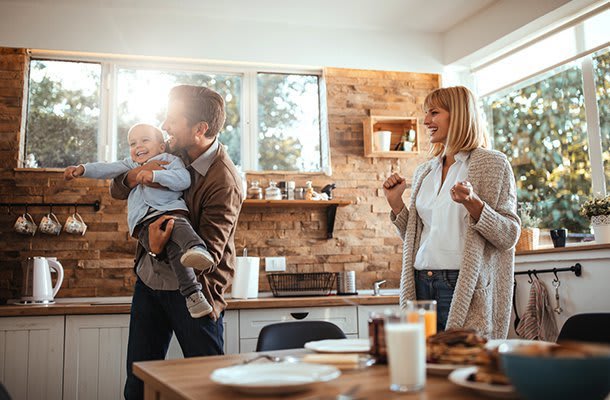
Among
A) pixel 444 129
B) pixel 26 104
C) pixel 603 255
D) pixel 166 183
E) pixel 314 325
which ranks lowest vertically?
pixel 314 325

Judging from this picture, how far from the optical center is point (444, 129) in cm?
221

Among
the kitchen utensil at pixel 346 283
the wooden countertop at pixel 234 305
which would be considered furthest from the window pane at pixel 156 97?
the wooden countertop at pixel 234 305

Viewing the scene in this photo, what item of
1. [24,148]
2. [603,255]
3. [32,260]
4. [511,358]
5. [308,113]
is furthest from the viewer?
[308,113]

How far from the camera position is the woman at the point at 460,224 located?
1928 millimetres

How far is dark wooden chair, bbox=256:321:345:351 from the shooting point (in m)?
2.09

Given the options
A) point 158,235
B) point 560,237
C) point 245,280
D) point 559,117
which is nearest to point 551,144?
point 559,117

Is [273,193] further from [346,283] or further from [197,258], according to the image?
[197,258]

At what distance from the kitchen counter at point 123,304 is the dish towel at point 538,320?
2.32 feet

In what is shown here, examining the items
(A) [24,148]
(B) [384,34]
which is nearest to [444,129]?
(B) [384,34]

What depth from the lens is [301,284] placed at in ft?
12.4

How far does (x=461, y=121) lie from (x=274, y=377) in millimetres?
1375

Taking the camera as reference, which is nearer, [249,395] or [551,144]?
[249,395]

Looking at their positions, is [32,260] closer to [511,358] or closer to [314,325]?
[314,325]

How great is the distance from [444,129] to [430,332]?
1069 millimetres
